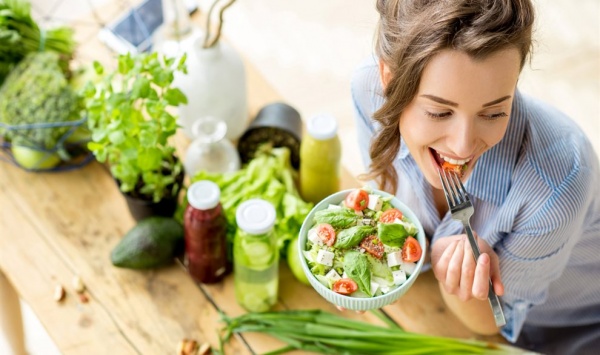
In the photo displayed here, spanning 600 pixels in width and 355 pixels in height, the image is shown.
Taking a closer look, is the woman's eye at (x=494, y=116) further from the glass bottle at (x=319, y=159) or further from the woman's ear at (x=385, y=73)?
the glass bottle at (x=319, y=159)

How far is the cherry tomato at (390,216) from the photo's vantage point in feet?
4.26

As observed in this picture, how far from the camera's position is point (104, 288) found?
1728 millimetres

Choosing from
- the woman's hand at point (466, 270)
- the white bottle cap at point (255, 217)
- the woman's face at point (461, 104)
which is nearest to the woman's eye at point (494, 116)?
the woman's face at point (461, 104)

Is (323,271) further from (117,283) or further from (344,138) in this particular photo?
(344,138)

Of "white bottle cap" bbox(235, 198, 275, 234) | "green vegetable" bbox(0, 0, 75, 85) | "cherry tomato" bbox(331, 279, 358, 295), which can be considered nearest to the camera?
"cherry tomato" bbox(331, 279, 358, 295)

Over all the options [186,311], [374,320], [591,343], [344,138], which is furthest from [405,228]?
[344,138]

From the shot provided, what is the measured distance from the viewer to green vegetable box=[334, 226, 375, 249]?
1.25m

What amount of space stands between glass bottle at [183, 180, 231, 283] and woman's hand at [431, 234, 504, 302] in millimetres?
498

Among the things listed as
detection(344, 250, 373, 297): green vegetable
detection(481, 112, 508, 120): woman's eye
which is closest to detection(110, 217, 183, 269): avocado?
detection(344, 250, 373, 297): green vegetable

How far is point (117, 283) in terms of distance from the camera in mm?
1739

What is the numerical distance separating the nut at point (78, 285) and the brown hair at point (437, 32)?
2.95 feet

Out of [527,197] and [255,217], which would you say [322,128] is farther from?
[527,197]

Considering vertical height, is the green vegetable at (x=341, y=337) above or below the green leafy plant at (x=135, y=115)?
below

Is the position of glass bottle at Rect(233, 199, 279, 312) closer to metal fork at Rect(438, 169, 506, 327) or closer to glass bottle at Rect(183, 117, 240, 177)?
glass bottle at Rect(183, 117, 240, 177)
